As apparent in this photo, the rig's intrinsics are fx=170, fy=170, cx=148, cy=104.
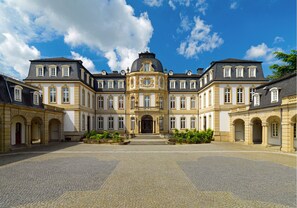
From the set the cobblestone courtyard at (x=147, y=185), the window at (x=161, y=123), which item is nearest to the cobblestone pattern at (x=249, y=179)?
the cobblestone courtyard at (x=147, y=185)

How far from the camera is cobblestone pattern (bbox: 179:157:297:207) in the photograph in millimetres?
6251

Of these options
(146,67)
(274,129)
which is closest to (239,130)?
(274,129)

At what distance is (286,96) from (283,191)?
12506 millimetres

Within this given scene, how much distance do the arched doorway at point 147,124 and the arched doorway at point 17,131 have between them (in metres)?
19.7

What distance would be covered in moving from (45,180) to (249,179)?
30.8 feet

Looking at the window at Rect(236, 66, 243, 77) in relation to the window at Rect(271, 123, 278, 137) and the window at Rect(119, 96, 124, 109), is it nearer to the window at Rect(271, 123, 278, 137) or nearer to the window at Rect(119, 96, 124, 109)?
the window at Rect(271, 123, 278, 137)

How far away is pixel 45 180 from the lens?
7684 millimetres

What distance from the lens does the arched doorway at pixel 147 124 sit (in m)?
34.2

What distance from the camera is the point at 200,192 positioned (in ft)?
21.2

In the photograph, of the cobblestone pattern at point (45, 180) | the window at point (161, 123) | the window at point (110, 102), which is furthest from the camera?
the window at point (110, 102)

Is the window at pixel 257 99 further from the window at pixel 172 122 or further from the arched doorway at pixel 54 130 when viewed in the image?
the arched doorway at pixel 54 130

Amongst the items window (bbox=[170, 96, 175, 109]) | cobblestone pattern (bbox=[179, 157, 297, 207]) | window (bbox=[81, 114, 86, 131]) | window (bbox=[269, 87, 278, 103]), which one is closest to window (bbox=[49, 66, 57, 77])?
window (bbox=[81, 114, 86, 131])

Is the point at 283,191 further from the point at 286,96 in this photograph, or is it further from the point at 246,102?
the point at 246,102

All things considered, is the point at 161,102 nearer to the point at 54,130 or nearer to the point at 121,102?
the point at 121,102
